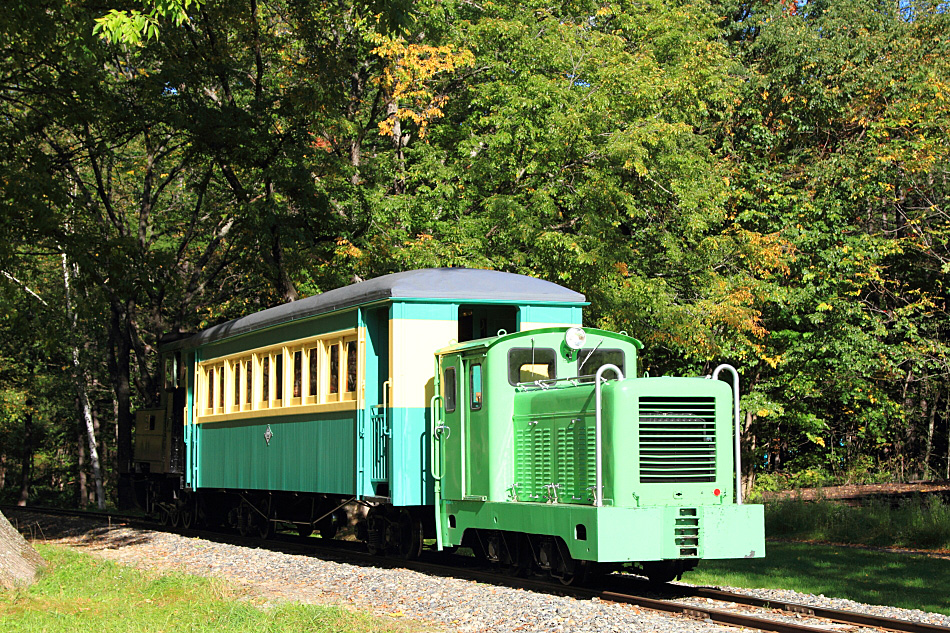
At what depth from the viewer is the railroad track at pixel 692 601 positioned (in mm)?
8664

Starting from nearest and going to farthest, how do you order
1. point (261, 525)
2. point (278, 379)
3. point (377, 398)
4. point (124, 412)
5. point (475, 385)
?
point (475, 385), point (377, 398), point (278, 379), point (261, 525), point (124, 412)

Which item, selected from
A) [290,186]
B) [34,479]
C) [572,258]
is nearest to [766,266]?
[572,258]

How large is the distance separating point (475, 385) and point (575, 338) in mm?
1328

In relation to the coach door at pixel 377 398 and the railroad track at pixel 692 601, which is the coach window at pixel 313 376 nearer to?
the coach door at pixel 377 398

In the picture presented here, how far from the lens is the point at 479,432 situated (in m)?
11.6

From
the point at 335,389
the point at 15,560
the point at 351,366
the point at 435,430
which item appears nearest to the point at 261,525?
the point at 335,389

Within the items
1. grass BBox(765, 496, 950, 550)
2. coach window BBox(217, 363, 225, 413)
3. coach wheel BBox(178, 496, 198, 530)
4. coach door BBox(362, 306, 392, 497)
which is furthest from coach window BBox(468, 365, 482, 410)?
coach wheel BBox(178, 496, 198, 530)

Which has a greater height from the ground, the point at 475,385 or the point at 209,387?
the point at 209,387

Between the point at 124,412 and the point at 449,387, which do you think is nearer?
the point at 449,387

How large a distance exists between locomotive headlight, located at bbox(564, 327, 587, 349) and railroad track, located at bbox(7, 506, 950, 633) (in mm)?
2582

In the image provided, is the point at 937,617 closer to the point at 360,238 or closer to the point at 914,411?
the point at 360,238

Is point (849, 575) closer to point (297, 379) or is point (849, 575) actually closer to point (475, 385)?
point (475, 385)

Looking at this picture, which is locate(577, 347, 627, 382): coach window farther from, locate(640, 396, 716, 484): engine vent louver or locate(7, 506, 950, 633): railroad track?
locate(7, 506, 950, 633): railroad track

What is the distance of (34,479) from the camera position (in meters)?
48.0
